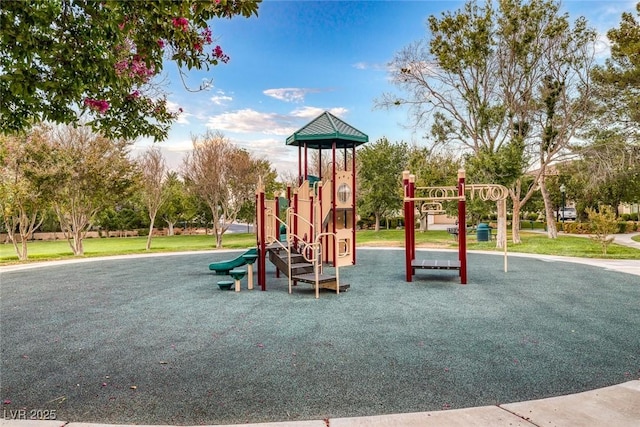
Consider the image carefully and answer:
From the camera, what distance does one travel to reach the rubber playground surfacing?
9.45ft

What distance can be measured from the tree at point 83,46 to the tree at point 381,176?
24.9 meters

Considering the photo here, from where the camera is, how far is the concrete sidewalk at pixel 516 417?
2.49 m

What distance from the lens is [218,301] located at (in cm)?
645

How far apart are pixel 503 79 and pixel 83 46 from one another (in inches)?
659

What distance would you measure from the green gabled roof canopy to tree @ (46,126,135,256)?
8.27m

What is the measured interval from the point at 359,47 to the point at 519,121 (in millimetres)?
9482

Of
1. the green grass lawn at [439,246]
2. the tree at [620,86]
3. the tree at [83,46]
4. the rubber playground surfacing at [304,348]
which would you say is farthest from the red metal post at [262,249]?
the tree at [620,86]

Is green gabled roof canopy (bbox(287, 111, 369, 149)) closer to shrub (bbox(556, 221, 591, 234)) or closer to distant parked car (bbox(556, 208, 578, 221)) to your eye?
shrub (bbox(556, 221, 591, 234))

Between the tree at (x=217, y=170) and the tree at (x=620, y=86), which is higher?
the tree at (x=620, y=86)

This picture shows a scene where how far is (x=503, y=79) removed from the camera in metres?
Answer: 16.0

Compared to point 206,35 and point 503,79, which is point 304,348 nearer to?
point 206,35

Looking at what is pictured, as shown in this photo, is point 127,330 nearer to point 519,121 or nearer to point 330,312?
point 330,312

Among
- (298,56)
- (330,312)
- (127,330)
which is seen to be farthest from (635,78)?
(127,330)

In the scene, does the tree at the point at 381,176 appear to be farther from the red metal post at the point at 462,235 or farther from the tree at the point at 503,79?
the red metal post at the point at 462,235
